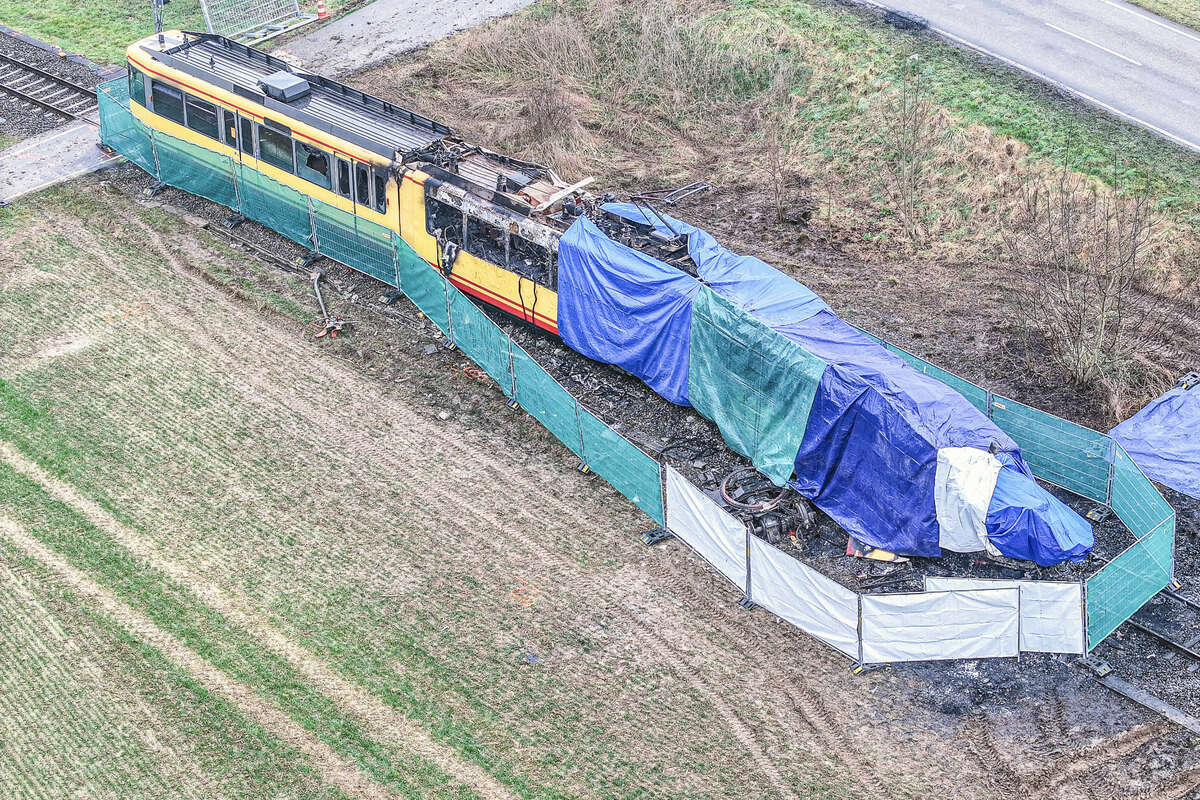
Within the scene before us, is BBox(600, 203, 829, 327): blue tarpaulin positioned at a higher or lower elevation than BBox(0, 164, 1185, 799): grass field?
higher

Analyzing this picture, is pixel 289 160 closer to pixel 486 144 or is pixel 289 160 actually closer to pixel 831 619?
pixel 486 144

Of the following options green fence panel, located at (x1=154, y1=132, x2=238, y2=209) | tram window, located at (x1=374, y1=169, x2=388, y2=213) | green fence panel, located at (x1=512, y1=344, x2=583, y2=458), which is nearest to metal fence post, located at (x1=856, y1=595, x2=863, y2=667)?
green fence panel, located at (x1=512, y1=344, x2=583, y2=458)

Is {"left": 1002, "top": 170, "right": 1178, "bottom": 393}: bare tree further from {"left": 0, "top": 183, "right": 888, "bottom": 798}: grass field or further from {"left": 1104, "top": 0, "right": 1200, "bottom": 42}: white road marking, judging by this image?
{"left": 0, "top": 183, "right": 888, "bottom": 798}: grass field

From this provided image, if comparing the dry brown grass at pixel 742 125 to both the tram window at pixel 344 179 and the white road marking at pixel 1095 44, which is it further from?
the tram window at pixel 344 179

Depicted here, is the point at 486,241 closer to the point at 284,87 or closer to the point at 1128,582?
the point at 284,87

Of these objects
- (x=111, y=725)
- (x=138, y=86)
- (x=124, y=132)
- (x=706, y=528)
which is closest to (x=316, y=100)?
(x=138, y=86)
